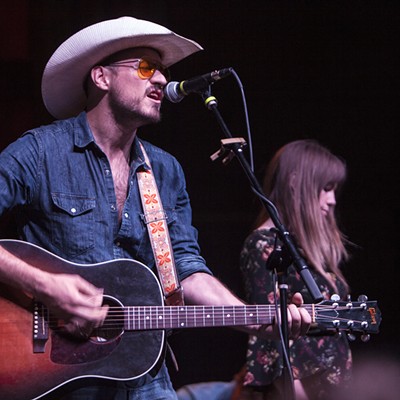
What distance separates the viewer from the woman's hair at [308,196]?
150 inches

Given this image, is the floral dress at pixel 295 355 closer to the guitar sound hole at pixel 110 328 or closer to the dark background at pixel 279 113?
the dark background at pixel 279 113

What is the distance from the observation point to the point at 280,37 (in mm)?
4914

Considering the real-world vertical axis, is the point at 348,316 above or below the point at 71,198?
below

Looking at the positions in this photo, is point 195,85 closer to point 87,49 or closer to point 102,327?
point 87,49

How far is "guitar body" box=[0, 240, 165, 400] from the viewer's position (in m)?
2.39

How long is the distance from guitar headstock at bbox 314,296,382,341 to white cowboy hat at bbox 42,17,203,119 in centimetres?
→ 132

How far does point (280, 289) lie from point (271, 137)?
8.62 feet

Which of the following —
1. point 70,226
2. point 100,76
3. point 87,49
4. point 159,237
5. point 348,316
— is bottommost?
point 348,316

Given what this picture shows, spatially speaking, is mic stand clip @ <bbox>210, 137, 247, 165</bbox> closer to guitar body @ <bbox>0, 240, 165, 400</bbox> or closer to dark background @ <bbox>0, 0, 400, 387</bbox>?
guitar body @ <bbox>0, 240, 165, 400</bbox>

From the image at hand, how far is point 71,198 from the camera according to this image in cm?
269

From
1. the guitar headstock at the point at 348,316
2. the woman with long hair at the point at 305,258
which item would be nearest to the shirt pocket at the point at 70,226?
the guitar headstock at the point at 348,316

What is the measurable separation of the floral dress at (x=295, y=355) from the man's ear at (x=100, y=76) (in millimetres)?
1215

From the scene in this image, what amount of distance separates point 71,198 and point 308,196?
162 centimetres

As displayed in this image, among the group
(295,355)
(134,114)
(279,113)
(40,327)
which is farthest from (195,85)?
(279,113)
